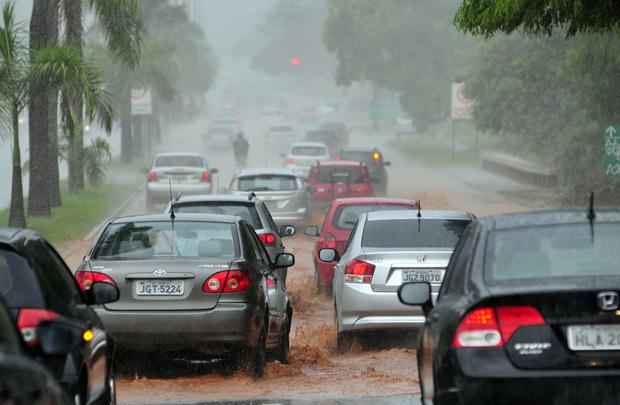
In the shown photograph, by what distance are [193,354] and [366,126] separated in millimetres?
108282

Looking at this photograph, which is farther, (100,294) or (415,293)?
(100,294)

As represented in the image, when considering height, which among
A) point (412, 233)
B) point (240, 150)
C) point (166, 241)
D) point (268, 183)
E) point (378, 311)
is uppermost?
point (166, 241)

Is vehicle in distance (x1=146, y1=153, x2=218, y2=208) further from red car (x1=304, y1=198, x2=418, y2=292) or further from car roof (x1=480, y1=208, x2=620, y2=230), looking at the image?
car roof (x1=480, y1=208, x2=620, y2=230)

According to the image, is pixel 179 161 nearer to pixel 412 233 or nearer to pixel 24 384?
pixel 412 233

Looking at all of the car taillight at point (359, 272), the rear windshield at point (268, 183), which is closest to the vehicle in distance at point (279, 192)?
the rear windshield at point (268, 183)

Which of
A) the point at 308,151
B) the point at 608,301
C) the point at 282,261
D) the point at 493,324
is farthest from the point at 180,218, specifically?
the point at 308,151

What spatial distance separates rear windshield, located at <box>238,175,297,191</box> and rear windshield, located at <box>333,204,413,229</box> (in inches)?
350

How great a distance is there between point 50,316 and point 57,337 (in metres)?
0.11

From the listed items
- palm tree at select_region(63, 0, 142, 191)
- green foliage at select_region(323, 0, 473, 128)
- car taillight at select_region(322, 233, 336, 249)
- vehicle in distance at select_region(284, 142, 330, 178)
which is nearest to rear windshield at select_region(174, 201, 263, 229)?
car taillight at select_region(322, 233, 336, 249)

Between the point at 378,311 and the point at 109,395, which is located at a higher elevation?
the point at 109,395

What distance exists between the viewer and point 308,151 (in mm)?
47938

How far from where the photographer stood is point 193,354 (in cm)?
1170

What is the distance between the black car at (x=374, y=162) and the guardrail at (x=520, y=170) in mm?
5883

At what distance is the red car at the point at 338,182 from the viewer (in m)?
34.0
